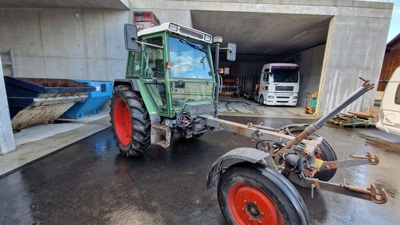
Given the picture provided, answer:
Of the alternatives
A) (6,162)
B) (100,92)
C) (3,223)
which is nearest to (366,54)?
(100,92)

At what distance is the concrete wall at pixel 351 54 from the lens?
7.05 meters

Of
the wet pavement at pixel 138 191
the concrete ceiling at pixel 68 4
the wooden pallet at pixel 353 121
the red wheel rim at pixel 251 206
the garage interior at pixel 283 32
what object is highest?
the concrete ceiling at pixel 68 4

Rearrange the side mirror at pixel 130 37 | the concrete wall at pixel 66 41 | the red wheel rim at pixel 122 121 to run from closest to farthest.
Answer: the side mirror at pixel 130 37 → the red wheel rim at pixel 122 121 → the concrete wall at pixel 66 41

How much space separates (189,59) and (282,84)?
28.2ft

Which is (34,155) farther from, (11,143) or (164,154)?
(164,154)

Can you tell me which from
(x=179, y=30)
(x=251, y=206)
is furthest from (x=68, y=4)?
(x=251, y=206)

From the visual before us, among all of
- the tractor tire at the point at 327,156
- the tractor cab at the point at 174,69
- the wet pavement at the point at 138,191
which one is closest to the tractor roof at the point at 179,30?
the tractor cab at the point at 174,69

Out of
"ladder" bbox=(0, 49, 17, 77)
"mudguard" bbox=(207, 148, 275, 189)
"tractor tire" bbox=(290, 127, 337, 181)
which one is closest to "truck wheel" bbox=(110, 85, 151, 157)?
"mudguard" bbox=(207, 148, 275, 189)

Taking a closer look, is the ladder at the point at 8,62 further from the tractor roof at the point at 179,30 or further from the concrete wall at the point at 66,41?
the tractor roof at the point at 179,30

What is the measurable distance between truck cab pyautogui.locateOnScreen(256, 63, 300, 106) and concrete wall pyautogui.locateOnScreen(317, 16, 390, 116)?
2.75 meters

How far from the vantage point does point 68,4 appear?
260 inches

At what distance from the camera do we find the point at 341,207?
85.7 inches

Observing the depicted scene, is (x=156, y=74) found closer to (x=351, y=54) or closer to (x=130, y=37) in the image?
(x=130, y=37)

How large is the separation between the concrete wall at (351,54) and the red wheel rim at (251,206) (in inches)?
305
